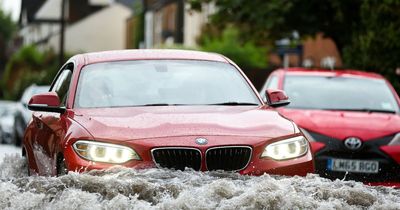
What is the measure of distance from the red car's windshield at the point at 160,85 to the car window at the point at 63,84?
0.91 feet

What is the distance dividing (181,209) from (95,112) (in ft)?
6.28

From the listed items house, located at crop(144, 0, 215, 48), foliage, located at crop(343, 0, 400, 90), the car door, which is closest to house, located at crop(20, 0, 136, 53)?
house, located at crop(144, 0, 215, 48)

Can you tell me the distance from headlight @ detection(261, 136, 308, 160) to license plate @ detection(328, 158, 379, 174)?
334 cm

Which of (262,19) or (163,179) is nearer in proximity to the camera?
(163,179)

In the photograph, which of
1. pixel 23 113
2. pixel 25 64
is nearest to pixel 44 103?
pixel 23 113

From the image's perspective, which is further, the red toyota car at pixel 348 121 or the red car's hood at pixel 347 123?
the red car's hood at pixel 347 123

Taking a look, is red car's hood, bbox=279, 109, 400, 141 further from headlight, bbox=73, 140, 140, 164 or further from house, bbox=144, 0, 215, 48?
house, bbox=144, 0, 215, 48

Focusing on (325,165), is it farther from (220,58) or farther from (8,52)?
(8,52)

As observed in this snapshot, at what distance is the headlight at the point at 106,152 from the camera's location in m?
7.18

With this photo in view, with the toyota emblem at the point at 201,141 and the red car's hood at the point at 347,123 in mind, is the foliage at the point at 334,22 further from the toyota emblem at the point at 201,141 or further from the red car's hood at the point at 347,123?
the toyota emblem at the point at 201,141

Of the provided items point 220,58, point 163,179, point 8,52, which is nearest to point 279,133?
point 163,179

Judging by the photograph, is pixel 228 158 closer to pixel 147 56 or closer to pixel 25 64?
pixel 147 56

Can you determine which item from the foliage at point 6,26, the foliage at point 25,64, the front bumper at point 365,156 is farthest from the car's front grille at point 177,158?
the foliage at point 6,26

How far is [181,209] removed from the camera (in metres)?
6.18
